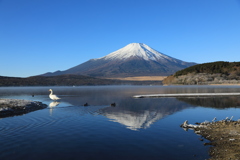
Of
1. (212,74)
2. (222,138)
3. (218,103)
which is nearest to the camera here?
(222,138)

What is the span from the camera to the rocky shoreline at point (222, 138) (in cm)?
1075

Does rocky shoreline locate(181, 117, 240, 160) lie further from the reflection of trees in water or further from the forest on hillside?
the forest on hillside

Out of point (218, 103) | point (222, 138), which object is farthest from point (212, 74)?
point (222, 138)

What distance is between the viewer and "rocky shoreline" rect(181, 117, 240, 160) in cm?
1075

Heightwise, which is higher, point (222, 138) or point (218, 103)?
point (218, 103)

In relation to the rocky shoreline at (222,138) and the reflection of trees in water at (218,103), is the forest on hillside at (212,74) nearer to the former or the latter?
the reflection of trees in water at (218,103)

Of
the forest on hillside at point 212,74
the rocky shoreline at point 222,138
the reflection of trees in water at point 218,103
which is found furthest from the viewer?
the forest on hillside at point 212,74

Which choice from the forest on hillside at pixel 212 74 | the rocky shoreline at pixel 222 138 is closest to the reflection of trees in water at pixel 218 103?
the rocky shoreline at pixel 222 138

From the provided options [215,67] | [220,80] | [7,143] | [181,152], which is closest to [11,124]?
[7,143]

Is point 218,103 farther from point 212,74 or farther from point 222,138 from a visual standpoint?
point 212,74

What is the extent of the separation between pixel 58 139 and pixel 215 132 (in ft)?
36.3

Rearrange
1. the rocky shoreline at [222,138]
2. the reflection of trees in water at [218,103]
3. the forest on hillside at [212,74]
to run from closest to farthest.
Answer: the rocky shoreline at [222,138], the reflection of trees in water at [218,103], the forest on hillside at [212,74]

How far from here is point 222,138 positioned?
44.8ft

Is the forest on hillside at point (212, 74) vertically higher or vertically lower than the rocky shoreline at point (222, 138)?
higher
